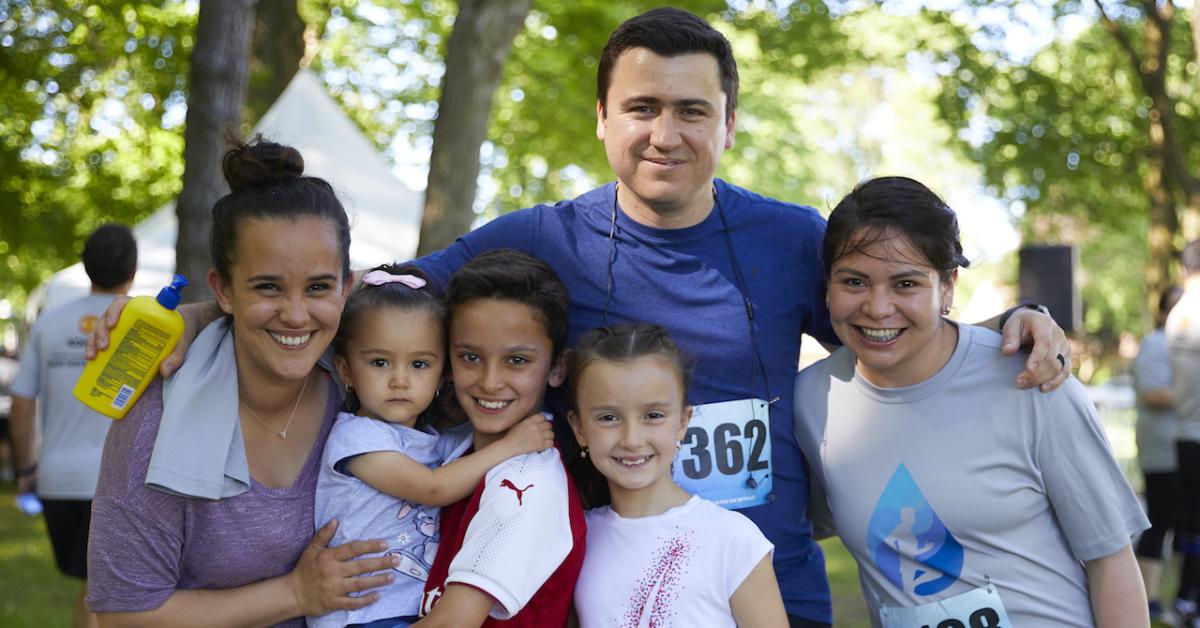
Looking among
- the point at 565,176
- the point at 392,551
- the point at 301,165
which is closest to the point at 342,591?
the point at 392,551

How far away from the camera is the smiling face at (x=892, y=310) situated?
264cm

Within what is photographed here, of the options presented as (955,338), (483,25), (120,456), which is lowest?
(120,456)

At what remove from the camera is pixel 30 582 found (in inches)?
318

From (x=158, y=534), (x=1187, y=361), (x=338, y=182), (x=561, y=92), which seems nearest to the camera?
(x=158, y=534)

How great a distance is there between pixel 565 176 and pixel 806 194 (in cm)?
691

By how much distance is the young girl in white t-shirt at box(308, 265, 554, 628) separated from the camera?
8.22ft

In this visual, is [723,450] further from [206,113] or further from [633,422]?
[206,113]

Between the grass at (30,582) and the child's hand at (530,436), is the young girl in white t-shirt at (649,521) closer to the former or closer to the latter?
the child's hand at (530,436)

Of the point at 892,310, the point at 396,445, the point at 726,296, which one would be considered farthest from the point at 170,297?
the point at 892,310

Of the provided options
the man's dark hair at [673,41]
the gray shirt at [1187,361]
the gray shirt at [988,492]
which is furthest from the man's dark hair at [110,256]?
the gray shirt at [1187,361]

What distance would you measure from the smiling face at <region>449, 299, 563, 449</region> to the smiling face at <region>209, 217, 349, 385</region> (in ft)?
1.06

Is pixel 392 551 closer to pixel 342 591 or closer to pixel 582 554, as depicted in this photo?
pixel 342 591

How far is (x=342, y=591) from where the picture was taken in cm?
241

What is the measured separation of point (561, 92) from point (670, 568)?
43.6 ft
